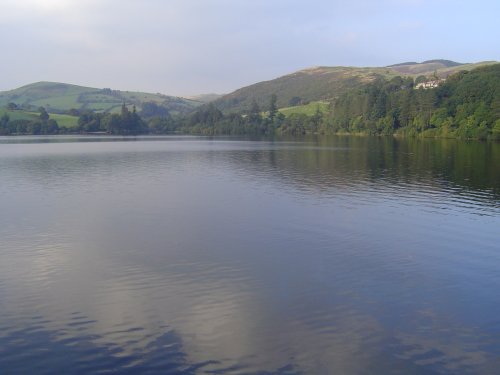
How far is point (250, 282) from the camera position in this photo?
17609 millimetres

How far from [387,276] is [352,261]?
2035 mm

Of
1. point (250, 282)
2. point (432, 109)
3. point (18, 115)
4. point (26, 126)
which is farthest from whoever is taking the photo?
point (18, 115)

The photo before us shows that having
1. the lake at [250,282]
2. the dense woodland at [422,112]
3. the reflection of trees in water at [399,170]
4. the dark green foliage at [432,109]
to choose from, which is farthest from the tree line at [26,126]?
the lake at [250,282]

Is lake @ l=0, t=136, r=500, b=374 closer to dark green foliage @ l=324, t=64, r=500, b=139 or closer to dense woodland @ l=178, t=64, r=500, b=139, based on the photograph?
dark green foliage @ l=324, t=64, r=500, b=139

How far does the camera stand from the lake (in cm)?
1236

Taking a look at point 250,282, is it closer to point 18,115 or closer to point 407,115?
point 407,115

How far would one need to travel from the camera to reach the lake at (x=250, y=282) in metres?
12.4

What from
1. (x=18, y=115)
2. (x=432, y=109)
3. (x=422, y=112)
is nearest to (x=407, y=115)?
(x=422, y=112)

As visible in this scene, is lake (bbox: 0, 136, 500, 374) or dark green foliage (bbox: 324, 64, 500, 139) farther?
dark green foliage (bbox: 324, 64, 500, 139)

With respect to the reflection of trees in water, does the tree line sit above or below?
above

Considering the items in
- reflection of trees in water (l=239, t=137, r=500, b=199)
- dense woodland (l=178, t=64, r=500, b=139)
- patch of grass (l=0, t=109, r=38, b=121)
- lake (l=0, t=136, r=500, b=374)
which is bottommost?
lake (l=0, t=136, r=500, b=374)

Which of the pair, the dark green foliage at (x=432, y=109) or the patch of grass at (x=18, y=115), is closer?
the dark green foliage at (x=432, y=109)

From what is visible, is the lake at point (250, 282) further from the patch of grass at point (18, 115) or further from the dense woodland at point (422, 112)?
the patch of grass at point (18, 115)

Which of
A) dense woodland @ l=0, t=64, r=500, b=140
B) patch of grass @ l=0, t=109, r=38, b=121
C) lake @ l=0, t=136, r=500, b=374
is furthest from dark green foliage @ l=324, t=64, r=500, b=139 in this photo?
patch of grass @ l=0, t=109, r=38, b=121
